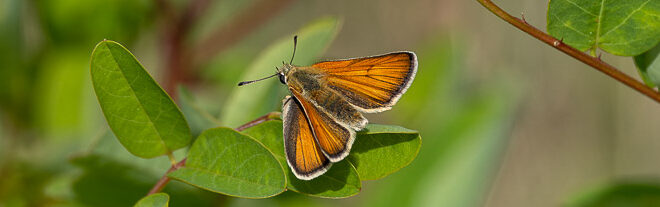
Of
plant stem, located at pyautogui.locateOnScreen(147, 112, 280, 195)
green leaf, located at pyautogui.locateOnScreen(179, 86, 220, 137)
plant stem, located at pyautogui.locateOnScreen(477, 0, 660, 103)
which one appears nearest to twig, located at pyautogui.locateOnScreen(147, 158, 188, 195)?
plant stem, located at pyautogui.locateOnScreen(147, 112, 280, 195)

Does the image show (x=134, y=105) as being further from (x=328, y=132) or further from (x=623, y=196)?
(x=623, y=196)

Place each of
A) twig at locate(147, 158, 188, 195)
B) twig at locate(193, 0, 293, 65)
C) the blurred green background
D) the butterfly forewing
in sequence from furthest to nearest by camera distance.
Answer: twig at locate(193, 0, 293, 65) < the blurred green background < the butterfly forewing < twig at locate(147, 158, 188, 195)

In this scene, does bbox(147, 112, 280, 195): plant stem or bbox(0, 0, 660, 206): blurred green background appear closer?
bbox(147, 112, 280, 195): plant stem

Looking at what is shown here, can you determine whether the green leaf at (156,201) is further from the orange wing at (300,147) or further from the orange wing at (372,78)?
the orange wing at (372,78)

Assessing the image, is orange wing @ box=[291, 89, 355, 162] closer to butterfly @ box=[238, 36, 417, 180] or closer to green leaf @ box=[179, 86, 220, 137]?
butterfly @ box=[238, 36, 417, 180]

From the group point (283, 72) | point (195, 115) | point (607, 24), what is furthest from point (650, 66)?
point (195, 115)

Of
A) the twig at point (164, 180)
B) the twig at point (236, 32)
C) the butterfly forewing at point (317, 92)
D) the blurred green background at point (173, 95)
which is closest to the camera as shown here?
the twig at point (164, 180)

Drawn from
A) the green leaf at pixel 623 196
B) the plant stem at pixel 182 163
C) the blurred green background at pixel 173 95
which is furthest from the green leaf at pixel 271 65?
the green leaf at pixel 623 196
